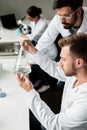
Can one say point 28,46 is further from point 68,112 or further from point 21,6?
point 21,6

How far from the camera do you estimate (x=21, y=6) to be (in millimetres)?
4305

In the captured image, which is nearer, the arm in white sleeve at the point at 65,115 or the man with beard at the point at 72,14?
the arm in white sleeve at the point at 65,115

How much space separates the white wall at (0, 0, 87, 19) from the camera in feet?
14.0

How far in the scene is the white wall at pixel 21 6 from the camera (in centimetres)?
427

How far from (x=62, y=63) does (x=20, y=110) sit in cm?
41

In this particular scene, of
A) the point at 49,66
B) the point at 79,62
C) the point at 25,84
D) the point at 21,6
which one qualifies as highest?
the point at 79,62

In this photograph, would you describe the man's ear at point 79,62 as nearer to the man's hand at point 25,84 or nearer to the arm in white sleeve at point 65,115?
the arm in white sleeve at point 65,115

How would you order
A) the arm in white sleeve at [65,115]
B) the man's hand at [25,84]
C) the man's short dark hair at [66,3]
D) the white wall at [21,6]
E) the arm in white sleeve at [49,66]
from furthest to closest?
the white wall at [21,6]
the man's short dark hair at [66,3]
the arm in white sleeve at [49,66]
the man's hand at [25,84]
the arm in white sleeve at [65,115]

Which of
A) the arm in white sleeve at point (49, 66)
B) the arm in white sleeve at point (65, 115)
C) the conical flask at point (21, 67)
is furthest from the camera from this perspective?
the arm in white sleeve at point (49, 66)

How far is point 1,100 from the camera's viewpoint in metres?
1.80

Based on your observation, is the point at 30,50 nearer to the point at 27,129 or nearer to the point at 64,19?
the point at 64,19

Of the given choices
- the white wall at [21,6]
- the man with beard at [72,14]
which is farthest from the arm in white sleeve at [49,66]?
the white wall at [21,6]

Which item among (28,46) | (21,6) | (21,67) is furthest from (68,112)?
(21,6)

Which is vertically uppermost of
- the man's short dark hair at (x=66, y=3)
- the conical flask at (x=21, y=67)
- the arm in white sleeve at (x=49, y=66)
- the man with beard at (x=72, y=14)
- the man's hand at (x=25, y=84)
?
the man's short dark hair at (x=66, y=3)
